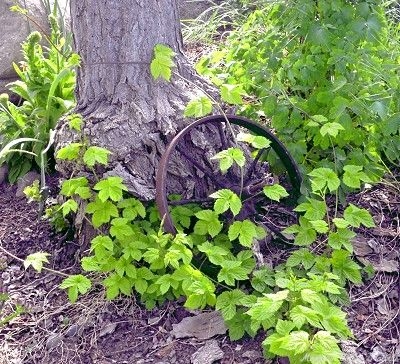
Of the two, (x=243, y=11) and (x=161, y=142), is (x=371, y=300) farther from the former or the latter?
(x=243, y=11)

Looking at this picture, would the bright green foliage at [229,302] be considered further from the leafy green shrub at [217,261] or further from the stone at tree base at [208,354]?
the stone at tree base at [208,354]

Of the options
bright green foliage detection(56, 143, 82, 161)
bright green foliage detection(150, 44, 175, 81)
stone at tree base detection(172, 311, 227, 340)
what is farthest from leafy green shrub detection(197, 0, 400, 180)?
stone at tree base detection(172, 311, 227, 340)

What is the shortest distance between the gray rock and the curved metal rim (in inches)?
45.2

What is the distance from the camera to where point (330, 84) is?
2.74m

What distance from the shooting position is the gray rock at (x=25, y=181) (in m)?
3.22

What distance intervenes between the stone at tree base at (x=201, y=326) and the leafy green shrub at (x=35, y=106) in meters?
1.28

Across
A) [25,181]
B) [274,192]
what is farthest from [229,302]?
[25,181]

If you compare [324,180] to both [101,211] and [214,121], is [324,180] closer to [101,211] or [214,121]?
[214,121]

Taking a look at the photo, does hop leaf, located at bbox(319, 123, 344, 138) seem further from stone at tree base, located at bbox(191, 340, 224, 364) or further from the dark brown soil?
stone at tree base, located at bbox(191, 340, 224, 364)

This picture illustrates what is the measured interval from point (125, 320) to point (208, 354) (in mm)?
387

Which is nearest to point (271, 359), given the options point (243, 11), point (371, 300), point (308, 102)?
point (371, 300)

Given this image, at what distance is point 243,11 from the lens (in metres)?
4.85

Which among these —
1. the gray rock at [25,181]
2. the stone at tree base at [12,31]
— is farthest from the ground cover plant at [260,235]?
the stone at tree base at [12,31]

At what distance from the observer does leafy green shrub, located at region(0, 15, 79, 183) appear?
3109 mm
